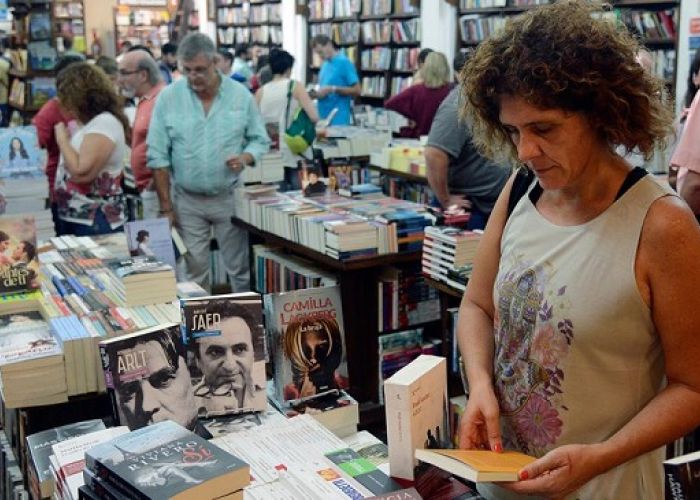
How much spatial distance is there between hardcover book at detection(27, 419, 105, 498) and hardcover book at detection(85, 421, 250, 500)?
0.39 metres

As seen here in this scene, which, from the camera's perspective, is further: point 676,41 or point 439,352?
point 676,41

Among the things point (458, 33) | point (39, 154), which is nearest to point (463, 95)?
point (39, 154)

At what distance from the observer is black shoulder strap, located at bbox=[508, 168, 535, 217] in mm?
1649

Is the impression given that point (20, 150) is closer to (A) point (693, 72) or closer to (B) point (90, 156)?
(B) point (90, 156)

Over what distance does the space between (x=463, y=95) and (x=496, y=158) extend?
0.58ft

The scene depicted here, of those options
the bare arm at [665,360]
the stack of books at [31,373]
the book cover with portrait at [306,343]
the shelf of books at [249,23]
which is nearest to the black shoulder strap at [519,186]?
the bare arm at [665,360]

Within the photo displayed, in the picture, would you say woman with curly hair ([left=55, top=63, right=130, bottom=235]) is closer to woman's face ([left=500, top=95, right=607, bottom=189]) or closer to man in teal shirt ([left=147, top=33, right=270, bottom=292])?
man in teal shirt ([left=147, top=33, right=270, bottom=292])

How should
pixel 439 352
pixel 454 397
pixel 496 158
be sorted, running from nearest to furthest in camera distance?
pixel 496 158
pixel 454 397
pixel 439 352

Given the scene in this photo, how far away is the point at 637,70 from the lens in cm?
141

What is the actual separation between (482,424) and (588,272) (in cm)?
36

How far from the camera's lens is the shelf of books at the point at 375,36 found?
33.7 feet

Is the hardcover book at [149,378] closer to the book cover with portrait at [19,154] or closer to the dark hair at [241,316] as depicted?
the dark hair at [241,316]

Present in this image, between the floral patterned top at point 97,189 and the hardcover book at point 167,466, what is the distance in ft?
8.95

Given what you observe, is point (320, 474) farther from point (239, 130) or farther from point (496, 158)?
point (239, 130)
